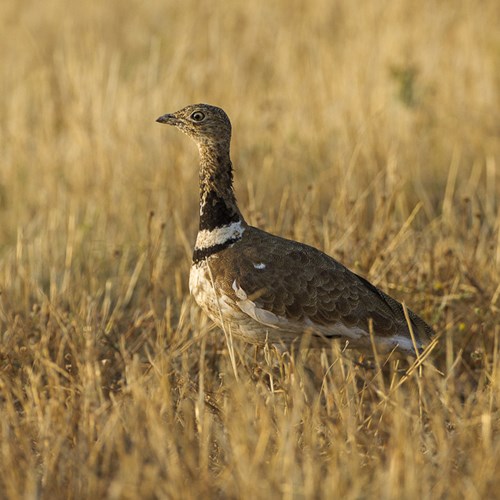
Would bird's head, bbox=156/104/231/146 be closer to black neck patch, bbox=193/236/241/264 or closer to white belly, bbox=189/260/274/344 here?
black neck patch, bbox=193/236/241/264

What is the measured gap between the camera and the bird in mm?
4191

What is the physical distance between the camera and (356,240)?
5.41 metres

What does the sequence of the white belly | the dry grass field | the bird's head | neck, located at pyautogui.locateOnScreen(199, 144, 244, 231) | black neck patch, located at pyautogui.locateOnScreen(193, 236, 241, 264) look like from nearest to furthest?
1. the dry grass field
2. the white belly
3. black neck patch, located at pyautogui.locateOnScreen(193, 236, 241, 264)
4. neck, located at pyautogui.locateOnScreen(199, 144, 244, 231)
5. the bird's head

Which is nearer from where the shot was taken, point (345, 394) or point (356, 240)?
point (345, 394)

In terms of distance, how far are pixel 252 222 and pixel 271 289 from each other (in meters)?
1.64

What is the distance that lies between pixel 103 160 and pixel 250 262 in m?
2.96

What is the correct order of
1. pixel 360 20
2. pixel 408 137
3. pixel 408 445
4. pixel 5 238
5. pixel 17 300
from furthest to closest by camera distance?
pixel 360 20 < pixel 408 137 < pixel 5 238 < pixel 17 300 < pixel 408 445

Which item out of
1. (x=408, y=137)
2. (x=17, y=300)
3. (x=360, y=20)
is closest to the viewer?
(x=17, y=300)

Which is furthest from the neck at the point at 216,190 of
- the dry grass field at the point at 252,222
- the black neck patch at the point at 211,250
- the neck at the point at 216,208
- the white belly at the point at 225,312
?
the dry grass field at the point at 252,222

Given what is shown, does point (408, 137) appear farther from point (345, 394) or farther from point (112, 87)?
point (345, 394)

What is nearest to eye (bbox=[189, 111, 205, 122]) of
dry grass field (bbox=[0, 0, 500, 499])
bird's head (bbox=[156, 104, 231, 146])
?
bird's head (bbox=[156, 104, 231, 146])

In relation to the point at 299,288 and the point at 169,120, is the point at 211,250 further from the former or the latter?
the point at 169,120

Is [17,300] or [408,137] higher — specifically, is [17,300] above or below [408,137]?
below

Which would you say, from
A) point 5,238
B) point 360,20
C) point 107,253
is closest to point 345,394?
point 107,253
